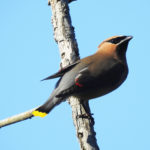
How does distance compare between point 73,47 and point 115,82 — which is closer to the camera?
point 115,82

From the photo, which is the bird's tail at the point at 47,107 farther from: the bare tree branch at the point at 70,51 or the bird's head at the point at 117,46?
the bird's head at the point at 117,46

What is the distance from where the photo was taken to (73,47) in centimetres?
490

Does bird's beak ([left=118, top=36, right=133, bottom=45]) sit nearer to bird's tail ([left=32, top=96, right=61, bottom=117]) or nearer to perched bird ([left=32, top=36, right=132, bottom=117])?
perched bird ([left=32, top=36, right=132, bottom=117])

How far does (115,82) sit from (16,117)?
1.30 m

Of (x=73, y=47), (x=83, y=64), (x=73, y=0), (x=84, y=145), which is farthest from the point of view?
(x=73, y=0)

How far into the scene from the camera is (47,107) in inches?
170

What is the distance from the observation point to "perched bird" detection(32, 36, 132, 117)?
4281 mm

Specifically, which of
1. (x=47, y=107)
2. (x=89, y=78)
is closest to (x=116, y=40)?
(x=89, y=78)

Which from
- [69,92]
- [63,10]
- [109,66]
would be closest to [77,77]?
[69,92]

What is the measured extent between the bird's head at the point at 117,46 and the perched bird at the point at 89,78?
3cm

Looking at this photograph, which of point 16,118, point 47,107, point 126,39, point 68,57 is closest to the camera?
point 16,118

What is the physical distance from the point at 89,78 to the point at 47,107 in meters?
0.60

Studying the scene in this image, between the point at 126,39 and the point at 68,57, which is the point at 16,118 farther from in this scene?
the point at 126,39

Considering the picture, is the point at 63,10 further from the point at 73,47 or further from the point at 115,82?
the point at 115,82
